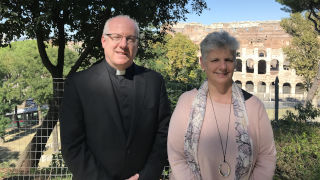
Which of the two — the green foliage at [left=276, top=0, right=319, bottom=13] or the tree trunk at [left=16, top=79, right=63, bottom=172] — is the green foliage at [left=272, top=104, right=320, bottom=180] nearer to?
the tree trunk at [left=16, top=79, right=63, bottom=172]

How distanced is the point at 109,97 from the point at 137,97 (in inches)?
8.7

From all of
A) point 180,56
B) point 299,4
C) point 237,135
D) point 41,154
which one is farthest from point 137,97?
point 180,56

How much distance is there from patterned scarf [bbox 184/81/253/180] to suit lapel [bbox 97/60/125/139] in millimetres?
526

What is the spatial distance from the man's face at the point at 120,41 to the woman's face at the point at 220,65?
579 mm

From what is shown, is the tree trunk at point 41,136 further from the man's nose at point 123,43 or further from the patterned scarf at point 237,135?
the patterned scarf at point 237,135

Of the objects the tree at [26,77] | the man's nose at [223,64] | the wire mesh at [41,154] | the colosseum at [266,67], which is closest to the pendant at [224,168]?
the man's nose at [223,64]

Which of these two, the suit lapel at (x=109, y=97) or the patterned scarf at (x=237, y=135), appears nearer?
the patterned scarf at (x=237, y=135)

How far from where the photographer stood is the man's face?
195 cm

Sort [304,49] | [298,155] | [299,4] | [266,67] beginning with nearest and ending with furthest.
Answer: [298,155] < [299,4] < [304,49] < [266,67]

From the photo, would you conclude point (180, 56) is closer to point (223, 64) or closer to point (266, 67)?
point (266, 67)

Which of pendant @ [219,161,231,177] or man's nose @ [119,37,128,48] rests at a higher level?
man's nose @ [119,37,128,48]

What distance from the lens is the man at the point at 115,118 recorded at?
198 cm

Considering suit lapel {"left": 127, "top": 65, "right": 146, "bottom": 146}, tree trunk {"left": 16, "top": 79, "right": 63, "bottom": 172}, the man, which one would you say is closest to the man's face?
the man

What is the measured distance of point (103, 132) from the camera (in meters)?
2.04
